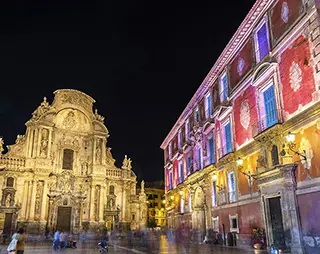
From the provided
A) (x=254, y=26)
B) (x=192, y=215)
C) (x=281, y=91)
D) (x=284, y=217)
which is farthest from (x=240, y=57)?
(x=192, y=215)

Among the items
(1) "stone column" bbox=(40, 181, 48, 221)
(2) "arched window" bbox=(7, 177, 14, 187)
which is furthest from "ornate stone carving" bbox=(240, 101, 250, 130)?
(2) "arched window" bbox=(7, 177, 14, 187)

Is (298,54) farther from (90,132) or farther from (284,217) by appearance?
(90,132)

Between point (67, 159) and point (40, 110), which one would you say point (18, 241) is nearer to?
point (67, 159)

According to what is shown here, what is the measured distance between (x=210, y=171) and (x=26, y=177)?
21807 millimetres

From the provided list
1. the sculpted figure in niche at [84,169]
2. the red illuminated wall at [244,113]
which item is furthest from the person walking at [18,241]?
the sculpted figure in niche at [84,169]

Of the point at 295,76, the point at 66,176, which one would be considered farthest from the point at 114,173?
the point at 295,76

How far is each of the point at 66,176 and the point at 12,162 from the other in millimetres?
6309

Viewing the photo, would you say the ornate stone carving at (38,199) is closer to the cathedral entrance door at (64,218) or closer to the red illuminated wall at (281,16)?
the cathedral entrance door at (64,218)

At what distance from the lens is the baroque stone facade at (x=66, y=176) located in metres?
35.8

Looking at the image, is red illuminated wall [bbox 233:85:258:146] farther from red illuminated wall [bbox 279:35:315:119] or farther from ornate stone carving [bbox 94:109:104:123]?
ornate stone carving [bbox 94:109:104:123]

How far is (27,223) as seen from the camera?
1375 inches

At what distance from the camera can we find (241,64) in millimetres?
22156

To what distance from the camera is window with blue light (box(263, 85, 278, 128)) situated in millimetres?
17583

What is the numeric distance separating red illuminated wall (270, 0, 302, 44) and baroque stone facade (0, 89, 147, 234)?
29.3 meters
